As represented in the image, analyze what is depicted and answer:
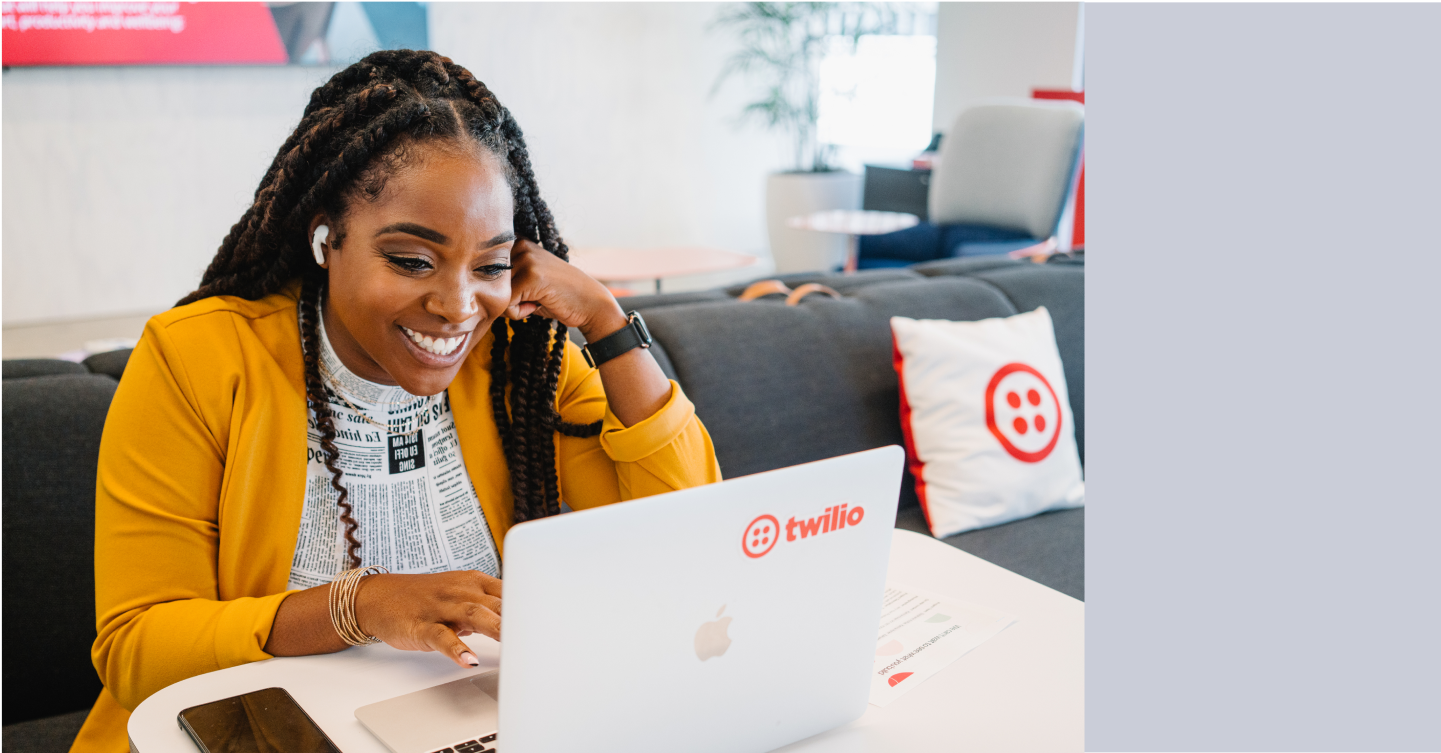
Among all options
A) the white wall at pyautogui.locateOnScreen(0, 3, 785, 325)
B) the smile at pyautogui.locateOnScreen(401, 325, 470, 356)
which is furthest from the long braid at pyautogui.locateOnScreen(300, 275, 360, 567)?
the white wall at pyautogui.locateOnScreen(0, 3, 785, 325)

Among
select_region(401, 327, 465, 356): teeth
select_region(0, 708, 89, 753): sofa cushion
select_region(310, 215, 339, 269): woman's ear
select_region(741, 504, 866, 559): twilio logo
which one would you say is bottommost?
select_region(0, 708, 89, 753): sofa cushion

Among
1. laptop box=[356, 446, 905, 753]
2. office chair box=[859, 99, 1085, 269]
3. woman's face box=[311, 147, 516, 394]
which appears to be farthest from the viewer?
office chair box=[859, 99, 1085, 269]

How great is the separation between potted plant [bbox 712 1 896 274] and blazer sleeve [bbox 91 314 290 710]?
5113 mm

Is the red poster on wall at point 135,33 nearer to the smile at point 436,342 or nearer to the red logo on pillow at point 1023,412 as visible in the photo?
the red logo on pillow at point 1023,412

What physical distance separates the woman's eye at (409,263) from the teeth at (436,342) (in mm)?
65

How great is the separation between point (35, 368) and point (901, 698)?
145 cm

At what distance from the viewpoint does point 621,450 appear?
126cm

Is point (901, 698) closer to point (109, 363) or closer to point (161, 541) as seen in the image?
point (161, 541)

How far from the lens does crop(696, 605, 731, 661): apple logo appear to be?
760mm

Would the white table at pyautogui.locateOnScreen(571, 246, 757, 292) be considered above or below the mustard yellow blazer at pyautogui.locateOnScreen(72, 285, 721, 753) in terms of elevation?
below

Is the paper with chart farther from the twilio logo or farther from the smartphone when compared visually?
the smartphone

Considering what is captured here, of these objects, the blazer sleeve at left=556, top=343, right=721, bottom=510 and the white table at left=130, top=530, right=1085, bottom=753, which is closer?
the white table at left=130, top=530, right=1085, bottom=753

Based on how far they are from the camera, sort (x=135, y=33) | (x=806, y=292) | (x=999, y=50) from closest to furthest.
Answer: (x=806, y=292), (x=135, y=33), (x=999, y=50)

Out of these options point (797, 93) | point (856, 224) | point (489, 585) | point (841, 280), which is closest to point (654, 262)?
point (856, 224)
